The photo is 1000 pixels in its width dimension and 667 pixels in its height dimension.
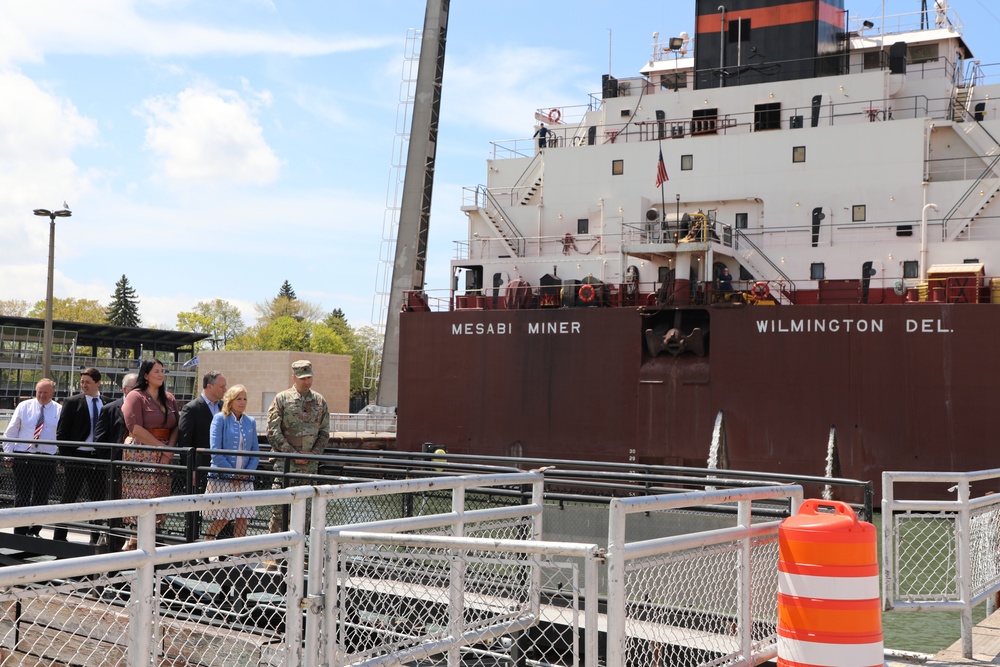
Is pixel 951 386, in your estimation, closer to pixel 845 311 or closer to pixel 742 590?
pixel 845 311

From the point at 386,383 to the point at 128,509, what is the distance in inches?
1372

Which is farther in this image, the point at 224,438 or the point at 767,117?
the point at 767,117

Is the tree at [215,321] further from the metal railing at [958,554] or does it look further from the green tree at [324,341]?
the metal railing at [958,554]

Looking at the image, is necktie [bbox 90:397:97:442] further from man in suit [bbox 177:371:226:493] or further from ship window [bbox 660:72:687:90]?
ship window [bbox 660:72:687:90]

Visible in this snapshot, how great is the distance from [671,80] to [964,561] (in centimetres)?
2213

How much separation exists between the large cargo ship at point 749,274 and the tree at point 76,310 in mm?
78362

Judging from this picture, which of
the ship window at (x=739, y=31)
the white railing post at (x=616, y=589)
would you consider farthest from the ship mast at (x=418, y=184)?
the white railing post at (x=616, y=589)

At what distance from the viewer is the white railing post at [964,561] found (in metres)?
6.51

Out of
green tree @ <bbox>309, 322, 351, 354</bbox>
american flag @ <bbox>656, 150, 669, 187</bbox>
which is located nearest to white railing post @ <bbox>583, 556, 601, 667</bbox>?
american flag @ <bbox>656, 150, 669, 187</bbox>

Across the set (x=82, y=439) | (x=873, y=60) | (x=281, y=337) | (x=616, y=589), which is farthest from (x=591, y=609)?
(x=281, y=337)

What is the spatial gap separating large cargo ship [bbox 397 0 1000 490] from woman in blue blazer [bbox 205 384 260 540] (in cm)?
1273

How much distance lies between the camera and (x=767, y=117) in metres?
24.4

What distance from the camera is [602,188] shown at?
24.8 m

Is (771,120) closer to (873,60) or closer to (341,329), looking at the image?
(873,60)
